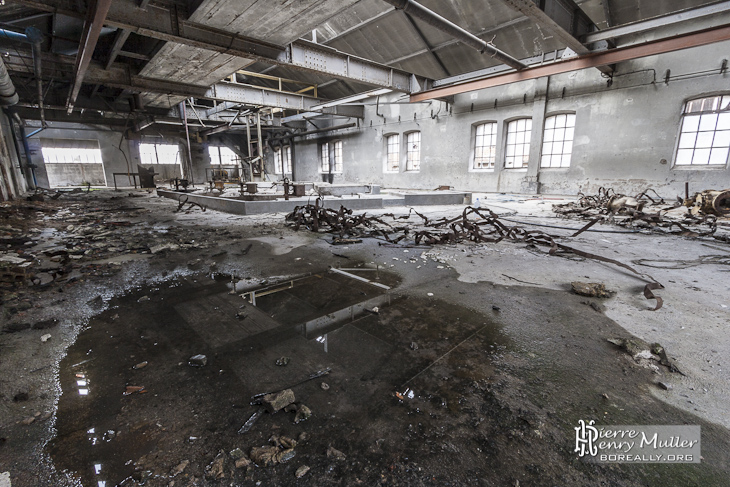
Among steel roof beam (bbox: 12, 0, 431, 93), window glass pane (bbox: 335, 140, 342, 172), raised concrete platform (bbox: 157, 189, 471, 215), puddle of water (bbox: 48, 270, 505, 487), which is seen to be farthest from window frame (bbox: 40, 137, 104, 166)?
puddle of water (bbox: 48, 270, 505, 487)

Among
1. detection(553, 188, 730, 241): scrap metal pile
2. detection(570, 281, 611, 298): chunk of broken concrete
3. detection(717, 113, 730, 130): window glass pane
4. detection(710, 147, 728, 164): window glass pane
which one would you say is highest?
detection(717, 113, 730, 130): window glass pane

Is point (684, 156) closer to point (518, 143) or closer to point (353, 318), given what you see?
point (518, 143)

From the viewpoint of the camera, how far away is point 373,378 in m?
1.55

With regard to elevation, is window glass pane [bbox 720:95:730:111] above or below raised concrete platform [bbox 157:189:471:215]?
above

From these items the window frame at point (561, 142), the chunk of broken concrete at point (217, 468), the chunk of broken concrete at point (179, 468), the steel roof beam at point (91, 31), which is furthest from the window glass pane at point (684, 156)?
the steel roof beam at point (91, 31)

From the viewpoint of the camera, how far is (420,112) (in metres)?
14.7

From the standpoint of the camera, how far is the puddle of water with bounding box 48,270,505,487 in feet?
3.83

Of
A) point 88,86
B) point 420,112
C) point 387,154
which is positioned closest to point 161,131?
point 88,86

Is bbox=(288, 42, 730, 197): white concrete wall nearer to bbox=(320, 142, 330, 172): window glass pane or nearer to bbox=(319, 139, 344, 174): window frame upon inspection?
bbox=(319, 139, 344, 174): window frame

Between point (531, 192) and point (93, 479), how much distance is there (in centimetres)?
1319

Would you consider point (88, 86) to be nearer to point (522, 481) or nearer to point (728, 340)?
point (522, 481)

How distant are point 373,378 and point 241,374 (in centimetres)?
69

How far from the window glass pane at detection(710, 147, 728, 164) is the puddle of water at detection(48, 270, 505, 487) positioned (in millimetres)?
11049

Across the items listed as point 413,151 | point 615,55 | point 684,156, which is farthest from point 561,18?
point 413,151
